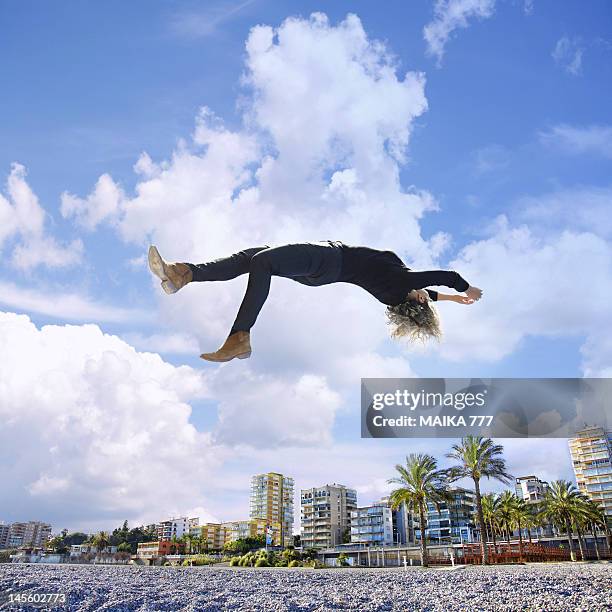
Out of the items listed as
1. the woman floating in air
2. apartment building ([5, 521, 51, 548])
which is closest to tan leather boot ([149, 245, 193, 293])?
the woman floating in air

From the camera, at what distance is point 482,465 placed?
35938mm

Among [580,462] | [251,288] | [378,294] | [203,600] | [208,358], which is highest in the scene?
[580,462]

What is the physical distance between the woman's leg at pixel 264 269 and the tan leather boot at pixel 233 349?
45mm

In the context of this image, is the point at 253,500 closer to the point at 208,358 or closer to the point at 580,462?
the point at 580,462

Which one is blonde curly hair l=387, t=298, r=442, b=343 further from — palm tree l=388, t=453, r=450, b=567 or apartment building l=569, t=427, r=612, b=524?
apartment building l=569, t=427, r=612, b=524

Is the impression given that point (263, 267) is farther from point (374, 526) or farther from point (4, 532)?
point (4, 532)

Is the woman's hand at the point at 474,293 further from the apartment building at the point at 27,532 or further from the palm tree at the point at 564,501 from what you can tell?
the apartment building at the point at 27,532

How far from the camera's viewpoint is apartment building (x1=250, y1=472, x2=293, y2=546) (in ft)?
440

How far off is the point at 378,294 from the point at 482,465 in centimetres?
3445

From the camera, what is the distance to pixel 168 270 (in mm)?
3977

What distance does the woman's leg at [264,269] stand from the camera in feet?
12.6

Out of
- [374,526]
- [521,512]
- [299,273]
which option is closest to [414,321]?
[299,273]

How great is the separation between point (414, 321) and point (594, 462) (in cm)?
10344

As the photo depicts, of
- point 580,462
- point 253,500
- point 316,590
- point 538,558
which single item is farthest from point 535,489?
point 316,590
